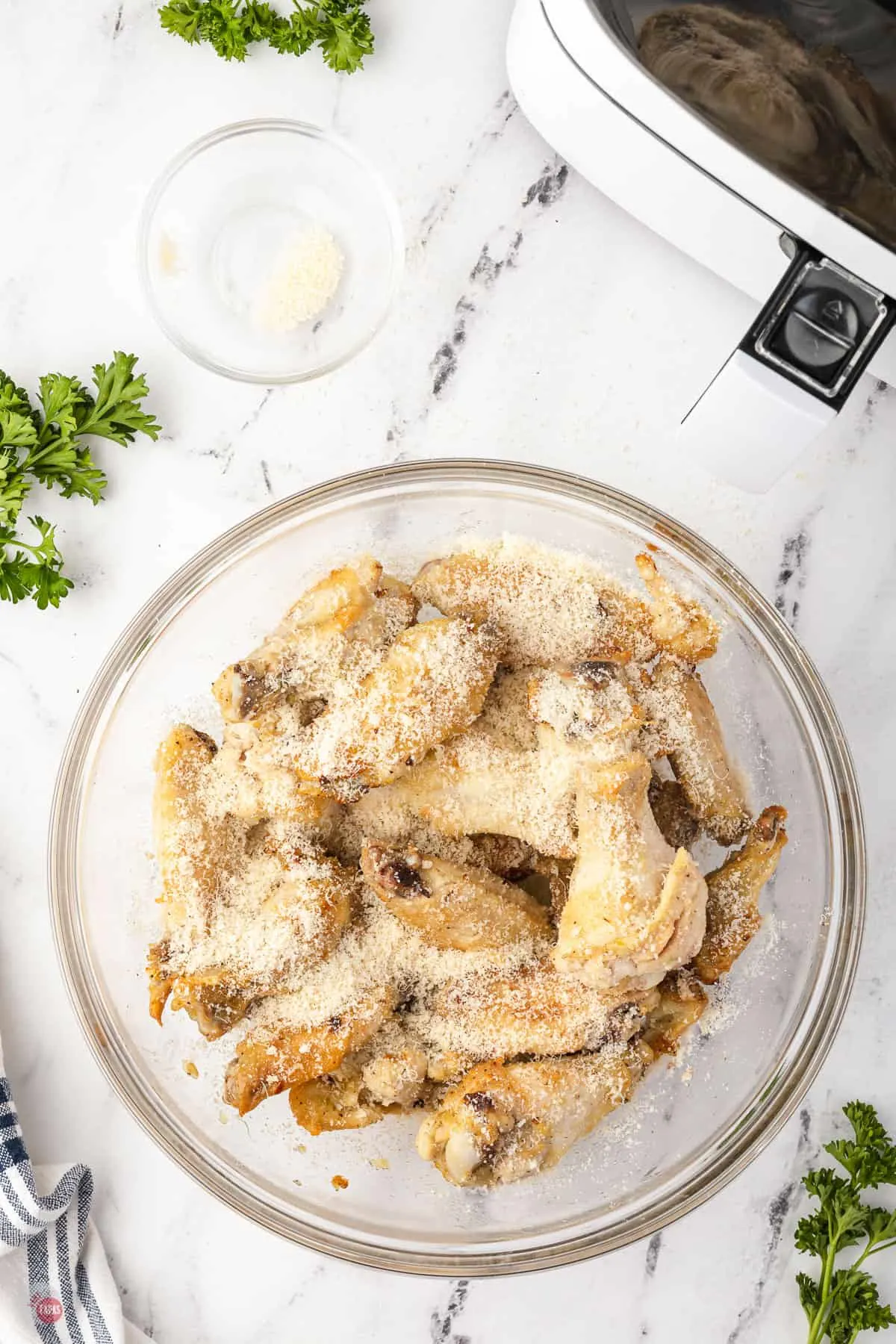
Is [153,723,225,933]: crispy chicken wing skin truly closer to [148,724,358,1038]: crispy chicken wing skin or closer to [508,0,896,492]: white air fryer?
[148,724,358,1038]: crispy chicken wing skin

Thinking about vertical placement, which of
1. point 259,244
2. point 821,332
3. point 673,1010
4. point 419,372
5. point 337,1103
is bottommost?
point 337,1103

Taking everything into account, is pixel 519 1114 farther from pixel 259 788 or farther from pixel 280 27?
pixel 280 27

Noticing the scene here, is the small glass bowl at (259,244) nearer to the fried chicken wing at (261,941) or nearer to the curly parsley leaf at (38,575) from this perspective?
the curly parsley leaf at (38,575)

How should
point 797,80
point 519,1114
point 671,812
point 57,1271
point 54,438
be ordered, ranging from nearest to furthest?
point 797,80 < point 519,1114 < point 671,812 < point 54,438 < point 57,1271

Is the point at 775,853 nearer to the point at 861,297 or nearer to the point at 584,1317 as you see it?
the point at 861,297

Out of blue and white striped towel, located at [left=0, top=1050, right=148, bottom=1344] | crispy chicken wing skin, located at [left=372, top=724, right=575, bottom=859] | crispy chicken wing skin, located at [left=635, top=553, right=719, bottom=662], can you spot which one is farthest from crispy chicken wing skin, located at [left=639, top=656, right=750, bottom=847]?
blue and white striped towel, located at [left=0, top=1050, right=148, bottom=1344]

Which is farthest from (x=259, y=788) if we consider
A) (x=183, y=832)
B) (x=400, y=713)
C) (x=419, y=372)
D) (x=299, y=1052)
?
(x=419, y=372)

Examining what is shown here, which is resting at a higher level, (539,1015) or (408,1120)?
(539,1015)
